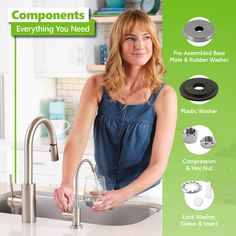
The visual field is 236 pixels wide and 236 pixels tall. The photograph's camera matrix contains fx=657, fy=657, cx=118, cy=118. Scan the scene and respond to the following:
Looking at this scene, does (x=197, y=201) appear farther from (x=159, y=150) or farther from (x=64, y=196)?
(x=64, y=196)

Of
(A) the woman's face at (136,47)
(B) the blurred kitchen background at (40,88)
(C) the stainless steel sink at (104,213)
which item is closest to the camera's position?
(A) the woman's face at (136,47)

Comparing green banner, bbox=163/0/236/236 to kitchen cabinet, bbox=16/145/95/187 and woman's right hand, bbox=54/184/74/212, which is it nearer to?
woman's right hand, bbox=54/184/74/212

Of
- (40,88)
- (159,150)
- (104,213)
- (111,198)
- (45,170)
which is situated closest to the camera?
(159,150)

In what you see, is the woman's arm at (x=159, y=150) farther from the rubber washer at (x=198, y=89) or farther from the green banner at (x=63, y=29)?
the green banner at (x=63, y=29)

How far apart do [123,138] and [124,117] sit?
0.04 m

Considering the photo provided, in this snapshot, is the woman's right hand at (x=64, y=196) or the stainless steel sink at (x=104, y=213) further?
the stainless steel sink at (x=104, y=213)

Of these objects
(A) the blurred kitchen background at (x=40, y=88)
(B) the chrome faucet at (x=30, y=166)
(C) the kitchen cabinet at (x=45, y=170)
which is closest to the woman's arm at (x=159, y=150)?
(B) the chrome faucet at (x=30, y=166)

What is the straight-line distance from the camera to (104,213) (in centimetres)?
143

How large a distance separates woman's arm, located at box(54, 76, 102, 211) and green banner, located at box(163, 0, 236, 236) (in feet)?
0.91

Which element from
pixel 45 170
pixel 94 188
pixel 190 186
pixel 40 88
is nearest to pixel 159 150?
pixel 190 186

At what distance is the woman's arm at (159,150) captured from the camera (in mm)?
952

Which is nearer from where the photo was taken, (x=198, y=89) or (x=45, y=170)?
(x=198, y=89)

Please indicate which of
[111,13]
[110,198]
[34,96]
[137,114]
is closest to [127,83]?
[137,114]

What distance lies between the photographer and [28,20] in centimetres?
121
